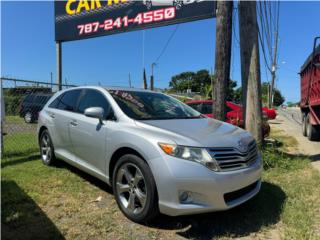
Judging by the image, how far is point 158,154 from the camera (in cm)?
344

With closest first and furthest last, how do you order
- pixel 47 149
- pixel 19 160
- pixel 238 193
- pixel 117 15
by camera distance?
pixel 238 193 < pixel 47 149 < pixel 19 160 < pixel 117 15

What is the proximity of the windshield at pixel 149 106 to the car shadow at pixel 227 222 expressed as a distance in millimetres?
1353

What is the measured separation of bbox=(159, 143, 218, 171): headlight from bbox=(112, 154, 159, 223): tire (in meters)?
0.35

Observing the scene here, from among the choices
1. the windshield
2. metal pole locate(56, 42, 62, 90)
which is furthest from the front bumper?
metal pole locate(56, 42, 62, 90)

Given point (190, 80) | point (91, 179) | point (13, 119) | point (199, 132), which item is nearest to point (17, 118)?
point (13, 119)

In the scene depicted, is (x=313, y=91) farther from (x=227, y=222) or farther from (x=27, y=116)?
(x=27, y=116)

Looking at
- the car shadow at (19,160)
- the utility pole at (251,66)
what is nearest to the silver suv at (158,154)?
the car shadow at (19,160)

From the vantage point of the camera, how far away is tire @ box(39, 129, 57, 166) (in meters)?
6.02

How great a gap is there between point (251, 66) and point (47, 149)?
457 centimetres

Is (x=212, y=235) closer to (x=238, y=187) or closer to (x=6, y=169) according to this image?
(x=238, y=187)

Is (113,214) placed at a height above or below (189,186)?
below

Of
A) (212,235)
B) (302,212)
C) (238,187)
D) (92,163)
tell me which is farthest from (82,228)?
(302,212)

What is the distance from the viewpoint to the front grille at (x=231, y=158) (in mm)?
3482

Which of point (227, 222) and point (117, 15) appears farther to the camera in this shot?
point (117, 15)
